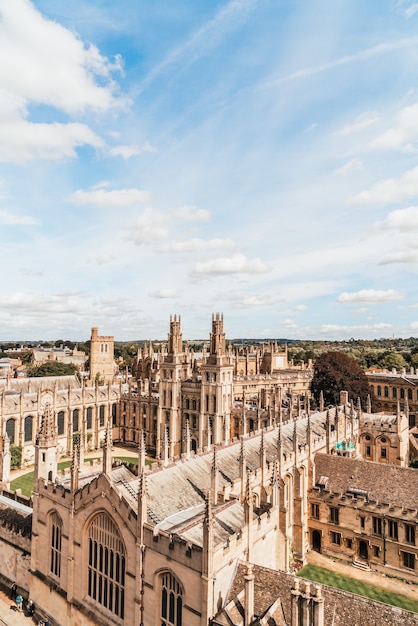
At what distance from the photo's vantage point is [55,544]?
1004 inches

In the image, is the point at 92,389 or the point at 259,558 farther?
the point at 92,389

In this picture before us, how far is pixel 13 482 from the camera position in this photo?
52.1 metres

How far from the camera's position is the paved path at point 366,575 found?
30109 millimetres

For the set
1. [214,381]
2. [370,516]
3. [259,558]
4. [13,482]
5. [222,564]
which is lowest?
[13,482]

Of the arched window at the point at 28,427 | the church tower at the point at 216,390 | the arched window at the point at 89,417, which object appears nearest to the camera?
the church tower at the point at 216,390

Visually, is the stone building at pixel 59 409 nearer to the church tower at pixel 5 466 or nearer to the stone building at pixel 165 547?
the church tower at pixel 5 466

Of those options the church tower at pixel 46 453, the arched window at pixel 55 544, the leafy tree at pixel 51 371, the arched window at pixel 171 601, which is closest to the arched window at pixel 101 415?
the leafy tree at pixel 51 371

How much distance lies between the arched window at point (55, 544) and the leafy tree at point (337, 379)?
57.5 meters

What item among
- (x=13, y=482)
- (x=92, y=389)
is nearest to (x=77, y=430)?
(x=92, y=389)

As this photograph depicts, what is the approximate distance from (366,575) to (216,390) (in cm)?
3099

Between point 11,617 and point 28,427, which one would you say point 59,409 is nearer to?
point 28,427

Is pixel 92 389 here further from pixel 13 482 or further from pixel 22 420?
pixel 13 482

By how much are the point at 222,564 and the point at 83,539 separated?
898cm

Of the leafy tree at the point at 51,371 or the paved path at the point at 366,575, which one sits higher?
the leafy tree at the point at 51,371
